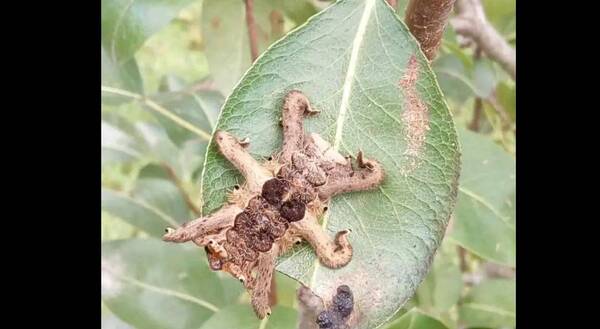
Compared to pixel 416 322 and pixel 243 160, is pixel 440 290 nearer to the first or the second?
pixel 416 322

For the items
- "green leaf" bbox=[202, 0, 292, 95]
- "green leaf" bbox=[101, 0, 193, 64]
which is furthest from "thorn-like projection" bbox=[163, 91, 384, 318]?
"green leaf" bbox=[202, 0, 292, 95]

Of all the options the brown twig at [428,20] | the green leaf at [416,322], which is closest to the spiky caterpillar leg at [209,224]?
the brown twig at [428,20]

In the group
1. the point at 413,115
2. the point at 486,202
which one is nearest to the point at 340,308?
the point at 413,115

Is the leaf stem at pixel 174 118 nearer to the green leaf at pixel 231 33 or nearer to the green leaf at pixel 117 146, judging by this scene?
the green leaf at pixel 231 33

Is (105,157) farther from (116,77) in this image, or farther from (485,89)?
(485,89)

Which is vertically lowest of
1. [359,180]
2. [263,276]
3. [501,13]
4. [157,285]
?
[157,285]

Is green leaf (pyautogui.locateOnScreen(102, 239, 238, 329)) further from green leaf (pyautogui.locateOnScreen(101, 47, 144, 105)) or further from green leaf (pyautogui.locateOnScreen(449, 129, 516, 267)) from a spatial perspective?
green leaf (pyautogui.locateOnScreen(449, 129, 516, 267))
